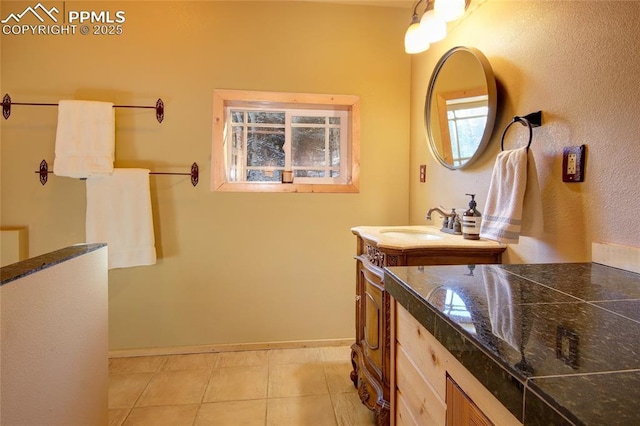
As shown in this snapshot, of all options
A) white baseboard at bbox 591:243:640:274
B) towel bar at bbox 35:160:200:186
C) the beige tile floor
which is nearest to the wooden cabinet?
white baseboard at bbox 591:243:640:274

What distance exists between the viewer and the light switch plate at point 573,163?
41.1 inches

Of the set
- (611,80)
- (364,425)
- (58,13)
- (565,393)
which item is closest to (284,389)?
(364,425)

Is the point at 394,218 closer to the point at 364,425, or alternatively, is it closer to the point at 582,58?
the point at 364,425

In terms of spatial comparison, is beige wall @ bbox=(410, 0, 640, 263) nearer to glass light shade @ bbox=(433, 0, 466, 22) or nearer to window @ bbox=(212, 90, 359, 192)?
glass light shade @ bbox=(433, 0, 466, 22)

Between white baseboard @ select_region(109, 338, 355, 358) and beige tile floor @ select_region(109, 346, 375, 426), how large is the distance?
0.03 m

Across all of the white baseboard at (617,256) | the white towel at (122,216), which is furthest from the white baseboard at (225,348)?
the white baseboard at (617,256)

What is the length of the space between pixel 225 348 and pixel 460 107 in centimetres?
214

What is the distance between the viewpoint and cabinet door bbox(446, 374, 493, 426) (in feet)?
1.84

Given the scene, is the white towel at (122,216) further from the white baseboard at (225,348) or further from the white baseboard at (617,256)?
the white baseboard at (617,256)

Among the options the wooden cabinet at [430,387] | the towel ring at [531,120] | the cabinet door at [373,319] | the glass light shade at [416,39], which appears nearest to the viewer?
the wooden cabinet at [430,387]

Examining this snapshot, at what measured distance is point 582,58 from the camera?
104 cm

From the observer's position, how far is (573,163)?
3.51 feet

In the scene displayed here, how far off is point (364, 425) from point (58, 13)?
10.1 ft

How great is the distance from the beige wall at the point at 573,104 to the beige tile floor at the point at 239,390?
48.1 inches
